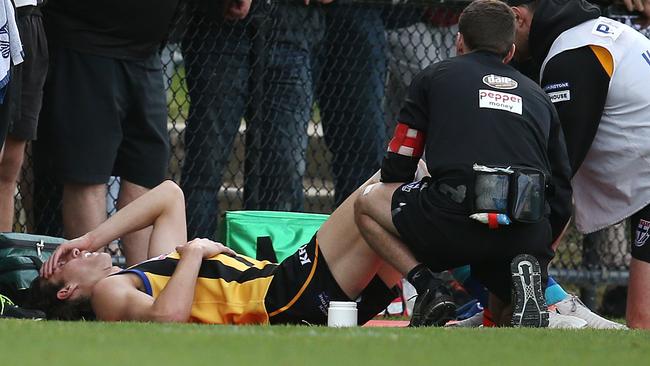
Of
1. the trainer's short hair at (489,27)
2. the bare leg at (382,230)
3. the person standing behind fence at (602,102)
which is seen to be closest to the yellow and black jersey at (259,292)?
the bare leg at (382,230)

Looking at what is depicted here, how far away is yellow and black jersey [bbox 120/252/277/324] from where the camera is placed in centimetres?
562

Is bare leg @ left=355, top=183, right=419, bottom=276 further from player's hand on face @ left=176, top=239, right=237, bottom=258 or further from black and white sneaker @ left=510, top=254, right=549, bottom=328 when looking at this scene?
player's hand on face @ left=176, top=239, right=237, bottom=258

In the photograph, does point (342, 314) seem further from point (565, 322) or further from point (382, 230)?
point (565, 322)

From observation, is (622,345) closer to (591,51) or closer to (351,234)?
(351,234)

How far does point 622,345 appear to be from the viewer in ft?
15.2

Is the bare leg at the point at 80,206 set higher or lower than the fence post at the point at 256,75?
lower

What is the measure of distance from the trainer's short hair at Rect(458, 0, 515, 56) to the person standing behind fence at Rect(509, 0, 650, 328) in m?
0.56

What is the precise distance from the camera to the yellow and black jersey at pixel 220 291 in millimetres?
5617

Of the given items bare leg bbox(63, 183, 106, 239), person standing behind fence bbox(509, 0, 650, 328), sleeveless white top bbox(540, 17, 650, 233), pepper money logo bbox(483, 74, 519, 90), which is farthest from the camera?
bare leg bbox(63, 183, 106, 239)

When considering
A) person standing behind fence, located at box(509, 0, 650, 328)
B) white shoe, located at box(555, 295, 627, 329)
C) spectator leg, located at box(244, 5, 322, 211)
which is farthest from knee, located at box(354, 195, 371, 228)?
spectator leg, located at box(244, 5, 322, 211)

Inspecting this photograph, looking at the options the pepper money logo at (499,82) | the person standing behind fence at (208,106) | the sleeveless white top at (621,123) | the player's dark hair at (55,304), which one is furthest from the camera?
the person standing behind fence at (208,106)

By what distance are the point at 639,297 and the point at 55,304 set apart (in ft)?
9.29

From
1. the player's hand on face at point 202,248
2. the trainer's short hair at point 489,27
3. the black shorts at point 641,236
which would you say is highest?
the trainer's short hair at point 489,27

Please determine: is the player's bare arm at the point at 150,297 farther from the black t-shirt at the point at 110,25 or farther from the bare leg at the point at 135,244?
the black t-shirt at the point at 110,25
